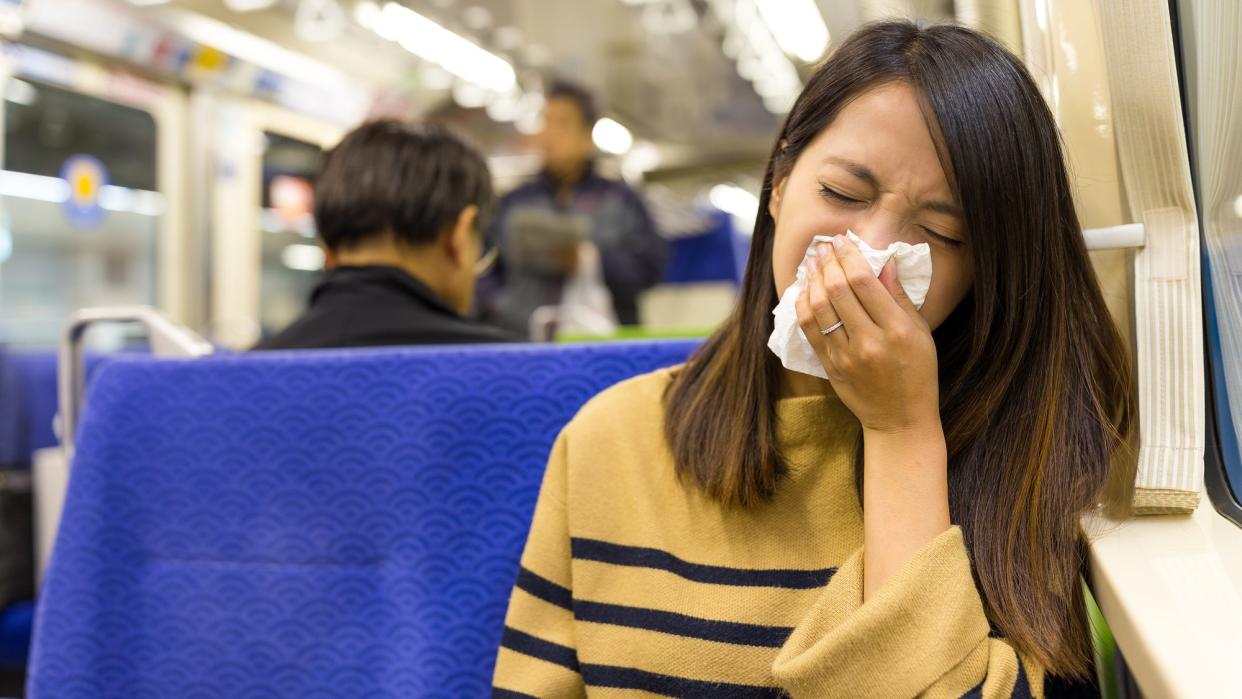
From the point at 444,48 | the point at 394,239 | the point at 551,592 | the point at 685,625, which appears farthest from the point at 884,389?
the point at 444,48

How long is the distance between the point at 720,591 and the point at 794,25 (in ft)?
15.3

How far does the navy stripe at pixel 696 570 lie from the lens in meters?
0.87

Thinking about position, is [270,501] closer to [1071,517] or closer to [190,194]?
[1071,517]

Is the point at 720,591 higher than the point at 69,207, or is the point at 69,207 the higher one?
the point at 69,207

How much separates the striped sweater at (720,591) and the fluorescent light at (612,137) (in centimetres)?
773

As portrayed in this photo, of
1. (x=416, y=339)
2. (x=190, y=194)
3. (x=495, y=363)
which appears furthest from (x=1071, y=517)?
(x=190, y=194)

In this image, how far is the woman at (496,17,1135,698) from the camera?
773 mm

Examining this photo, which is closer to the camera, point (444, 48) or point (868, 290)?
point (868, 290)

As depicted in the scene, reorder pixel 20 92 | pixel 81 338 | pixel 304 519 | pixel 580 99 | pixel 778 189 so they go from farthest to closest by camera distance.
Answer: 1. pixel 20 92
2. pixel 580 99
3. pixel 81 338
4. pixel 304 519
5. pixel 778 189

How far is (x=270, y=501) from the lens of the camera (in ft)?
4.00

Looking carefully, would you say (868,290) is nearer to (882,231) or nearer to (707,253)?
(882,231)

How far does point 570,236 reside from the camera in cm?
329

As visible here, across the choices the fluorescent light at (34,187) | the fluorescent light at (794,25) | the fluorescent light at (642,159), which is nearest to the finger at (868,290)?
the fluorescent light at (794,25)

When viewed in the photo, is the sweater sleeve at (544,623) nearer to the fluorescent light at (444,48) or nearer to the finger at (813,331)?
the finger at (813,331)
